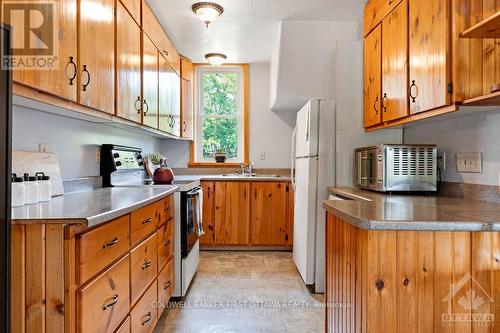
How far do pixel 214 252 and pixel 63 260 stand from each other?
9.90ft

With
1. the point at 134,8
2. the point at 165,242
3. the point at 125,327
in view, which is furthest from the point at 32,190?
the point at 134,8

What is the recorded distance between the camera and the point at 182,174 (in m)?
4.50

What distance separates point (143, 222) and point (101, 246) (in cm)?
51

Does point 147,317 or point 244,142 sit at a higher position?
point 244,142

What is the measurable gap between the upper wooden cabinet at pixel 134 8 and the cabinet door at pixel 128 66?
0.12ft

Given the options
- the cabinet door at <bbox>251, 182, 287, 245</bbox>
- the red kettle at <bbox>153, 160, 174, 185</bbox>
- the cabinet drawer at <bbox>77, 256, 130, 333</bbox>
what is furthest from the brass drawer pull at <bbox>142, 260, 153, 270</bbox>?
the cabinet door at <bbox>251, 182, 287, 245</bbox>

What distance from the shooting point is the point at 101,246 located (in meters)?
1.25

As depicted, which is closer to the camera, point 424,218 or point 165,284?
point 424,218

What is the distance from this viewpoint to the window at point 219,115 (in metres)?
4.61

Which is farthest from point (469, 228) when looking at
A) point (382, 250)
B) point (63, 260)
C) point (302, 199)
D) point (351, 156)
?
point (302, 199)

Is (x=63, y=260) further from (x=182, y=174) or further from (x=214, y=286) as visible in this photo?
(x=182, y=174)

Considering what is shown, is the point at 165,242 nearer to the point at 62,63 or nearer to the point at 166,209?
the point at 166,209

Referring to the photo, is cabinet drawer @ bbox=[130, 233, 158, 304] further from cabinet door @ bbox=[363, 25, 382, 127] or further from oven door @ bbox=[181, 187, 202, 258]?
cabinet door @ bbox=[363, 25, 382, 127]
